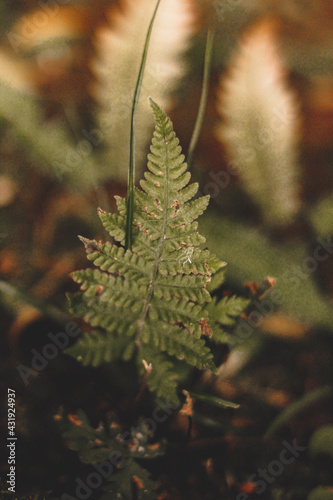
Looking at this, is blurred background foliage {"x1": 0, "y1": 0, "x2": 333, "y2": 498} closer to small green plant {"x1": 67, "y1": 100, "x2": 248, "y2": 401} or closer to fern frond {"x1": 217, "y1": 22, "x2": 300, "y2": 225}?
fern frond {"x1": 217, "y1": 22, "x2": 300, "y2": 225}

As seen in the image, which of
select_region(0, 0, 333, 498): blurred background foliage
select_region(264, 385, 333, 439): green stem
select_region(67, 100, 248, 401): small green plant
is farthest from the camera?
select_region(0, 0, 333, 498): blurred background foliage

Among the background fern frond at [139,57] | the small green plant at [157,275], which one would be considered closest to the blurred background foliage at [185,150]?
the background fern frond at [139,57]

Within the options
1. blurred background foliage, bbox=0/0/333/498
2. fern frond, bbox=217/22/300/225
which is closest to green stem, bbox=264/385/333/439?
blurred background foliage, bbox=0/0/333/498

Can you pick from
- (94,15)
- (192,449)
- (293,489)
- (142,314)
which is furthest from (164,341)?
(94,15)

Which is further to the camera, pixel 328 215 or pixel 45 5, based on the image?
pixel 45 5

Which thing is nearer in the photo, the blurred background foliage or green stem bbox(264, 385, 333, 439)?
green stem bbox(264, 385, 333, 439)

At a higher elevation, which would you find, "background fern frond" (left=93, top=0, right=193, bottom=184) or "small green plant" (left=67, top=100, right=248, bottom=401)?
"background fern frond" (left=93, top=0, right=193, bottom=184)

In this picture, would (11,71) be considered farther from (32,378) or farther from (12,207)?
(32,378)

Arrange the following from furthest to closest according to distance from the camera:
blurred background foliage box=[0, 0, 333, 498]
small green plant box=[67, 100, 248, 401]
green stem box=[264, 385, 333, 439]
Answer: blurred background foliage box=[0, 0, 333, 498] → green stem box=[264, 385, 333, 439] → small green plant box=[67, 100, 248, 401]

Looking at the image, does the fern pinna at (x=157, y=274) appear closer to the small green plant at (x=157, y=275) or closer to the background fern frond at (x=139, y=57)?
the small green plant at (x=157, y=275)
